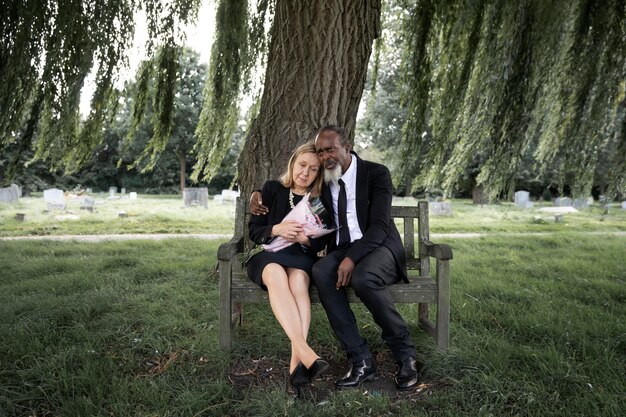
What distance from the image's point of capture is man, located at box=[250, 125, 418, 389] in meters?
2.57

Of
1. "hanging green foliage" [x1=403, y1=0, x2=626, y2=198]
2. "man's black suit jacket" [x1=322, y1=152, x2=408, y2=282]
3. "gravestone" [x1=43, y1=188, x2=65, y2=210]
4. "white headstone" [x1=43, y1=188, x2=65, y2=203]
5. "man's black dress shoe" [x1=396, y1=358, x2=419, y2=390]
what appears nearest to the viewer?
"man's black dress shoe" [x1=396, y1=358, x2=419, y2=390]

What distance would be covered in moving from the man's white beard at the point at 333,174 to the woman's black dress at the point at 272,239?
0.23 metres

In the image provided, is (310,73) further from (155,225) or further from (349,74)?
(155,225)

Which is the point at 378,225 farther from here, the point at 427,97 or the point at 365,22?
the point at 427,97

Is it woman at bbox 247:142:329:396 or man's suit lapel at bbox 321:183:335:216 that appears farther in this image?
man's suit lapel at bbox 321:183:335:216

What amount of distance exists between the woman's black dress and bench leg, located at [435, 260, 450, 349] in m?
0.76

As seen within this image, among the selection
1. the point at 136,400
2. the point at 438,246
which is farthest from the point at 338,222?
the point at 136,400

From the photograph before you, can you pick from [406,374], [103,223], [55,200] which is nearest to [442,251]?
[406,374]

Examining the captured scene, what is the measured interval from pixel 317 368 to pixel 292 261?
0.64 meters

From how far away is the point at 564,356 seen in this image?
277 centimetres

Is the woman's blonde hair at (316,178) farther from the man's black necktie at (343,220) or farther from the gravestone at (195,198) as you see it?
the gravestone at (195,198)

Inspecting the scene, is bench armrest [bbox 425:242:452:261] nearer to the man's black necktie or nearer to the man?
the man

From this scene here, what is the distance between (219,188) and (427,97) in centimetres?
2792

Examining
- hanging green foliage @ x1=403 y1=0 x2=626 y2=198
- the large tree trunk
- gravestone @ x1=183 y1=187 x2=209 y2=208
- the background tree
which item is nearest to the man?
the large tree trunk
